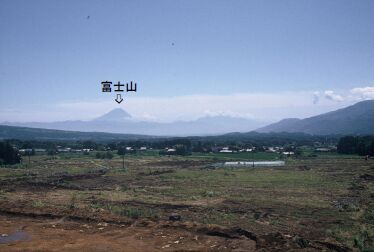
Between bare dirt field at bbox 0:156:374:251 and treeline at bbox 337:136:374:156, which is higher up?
treeline at bbox 337:136:374:156

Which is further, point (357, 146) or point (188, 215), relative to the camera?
point (357, 146)

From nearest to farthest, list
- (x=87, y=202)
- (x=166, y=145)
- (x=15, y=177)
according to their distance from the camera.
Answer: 1. (x=87, y=202)
2. (x=15, y=177)
3. (x=166, y=145)

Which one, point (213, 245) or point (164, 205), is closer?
point (213, 245)

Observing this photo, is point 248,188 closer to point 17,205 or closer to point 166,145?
point 17,205

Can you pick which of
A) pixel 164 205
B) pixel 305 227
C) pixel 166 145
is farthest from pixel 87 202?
pixel 166 145

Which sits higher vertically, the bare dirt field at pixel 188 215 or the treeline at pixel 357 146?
the treeline at pixel 357 146

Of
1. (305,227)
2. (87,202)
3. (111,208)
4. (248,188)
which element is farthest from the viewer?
(248,188)

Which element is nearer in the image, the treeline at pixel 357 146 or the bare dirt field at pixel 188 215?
the bare dirt field at pixel 188 215

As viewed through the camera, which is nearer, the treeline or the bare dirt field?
the bare dirt field
